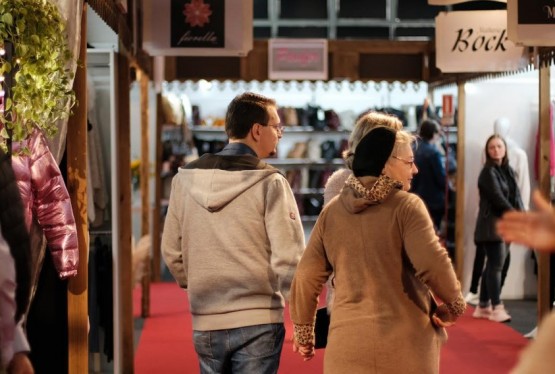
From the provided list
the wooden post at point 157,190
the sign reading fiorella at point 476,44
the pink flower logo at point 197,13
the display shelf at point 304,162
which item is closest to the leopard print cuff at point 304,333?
the pink flower logo at point 197,13

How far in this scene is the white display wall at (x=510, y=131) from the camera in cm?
981

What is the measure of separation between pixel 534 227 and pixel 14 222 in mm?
1206

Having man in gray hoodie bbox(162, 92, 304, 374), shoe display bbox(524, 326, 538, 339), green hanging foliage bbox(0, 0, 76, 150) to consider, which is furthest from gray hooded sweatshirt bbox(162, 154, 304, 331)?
shoe display bbox(524, 326, 538, 339)

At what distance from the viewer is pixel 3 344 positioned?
2.33 meters

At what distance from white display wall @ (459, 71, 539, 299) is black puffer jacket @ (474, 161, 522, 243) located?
1.06 m

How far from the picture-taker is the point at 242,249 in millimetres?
3561

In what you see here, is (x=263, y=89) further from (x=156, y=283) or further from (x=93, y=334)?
(x=93, y=334)

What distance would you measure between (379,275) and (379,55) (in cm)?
741

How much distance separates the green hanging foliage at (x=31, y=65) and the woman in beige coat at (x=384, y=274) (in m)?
1.11

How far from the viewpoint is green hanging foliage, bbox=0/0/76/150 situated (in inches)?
134

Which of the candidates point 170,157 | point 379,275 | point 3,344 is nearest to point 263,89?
point 170,157

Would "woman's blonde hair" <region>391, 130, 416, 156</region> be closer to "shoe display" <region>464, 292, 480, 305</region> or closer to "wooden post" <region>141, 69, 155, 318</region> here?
"wooden post" <region>141, 69, 155, 318</region>

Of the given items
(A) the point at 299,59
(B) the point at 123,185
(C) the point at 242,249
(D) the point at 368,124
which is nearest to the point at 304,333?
(C) the point at 242,249

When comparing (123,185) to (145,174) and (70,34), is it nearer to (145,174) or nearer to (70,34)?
(70,34)
